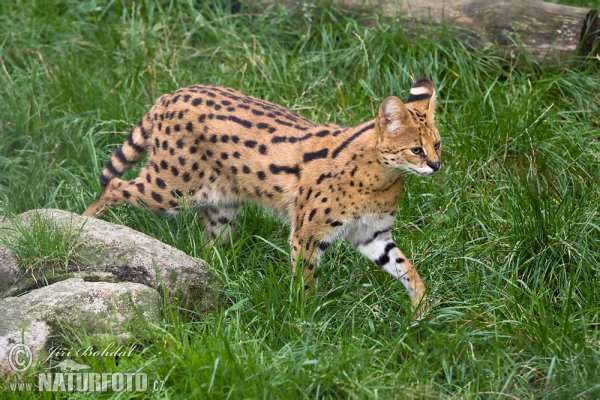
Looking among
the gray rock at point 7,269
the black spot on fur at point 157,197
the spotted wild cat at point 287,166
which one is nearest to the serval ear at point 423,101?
the spotted wild cat at point 287,166

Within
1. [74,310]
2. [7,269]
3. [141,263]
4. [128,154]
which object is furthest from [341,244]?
[7,269]

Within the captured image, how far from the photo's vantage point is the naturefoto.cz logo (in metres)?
3.91

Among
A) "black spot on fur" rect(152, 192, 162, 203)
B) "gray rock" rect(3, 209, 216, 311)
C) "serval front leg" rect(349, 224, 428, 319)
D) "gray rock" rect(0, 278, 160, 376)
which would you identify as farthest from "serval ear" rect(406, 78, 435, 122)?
"gray rock" rect(0, 278, 160, 376)

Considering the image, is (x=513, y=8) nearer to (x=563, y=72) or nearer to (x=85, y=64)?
(x=563, y=72)

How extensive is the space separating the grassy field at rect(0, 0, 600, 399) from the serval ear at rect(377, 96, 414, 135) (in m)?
0.83

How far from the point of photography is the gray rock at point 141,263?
4621 mm

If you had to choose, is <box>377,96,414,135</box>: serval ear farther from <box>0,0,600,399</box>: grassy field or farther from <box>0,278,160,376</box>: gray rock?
<box>0,278,160,376</box>: gray rock

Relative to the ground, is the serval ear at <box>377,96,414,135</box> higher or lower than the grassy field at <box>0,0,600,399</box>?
higher

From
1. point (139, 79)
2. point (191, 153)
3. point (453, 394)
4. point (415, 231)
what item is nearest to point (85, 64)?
point (139, 79)

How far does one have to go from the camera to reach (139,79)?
7020mm

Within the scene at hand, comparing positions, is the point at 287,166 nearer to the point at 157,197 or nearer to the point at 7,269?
the point at 157,197

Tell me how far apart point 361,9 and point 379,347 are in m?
3.67

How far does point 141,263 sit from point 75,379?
85 cm

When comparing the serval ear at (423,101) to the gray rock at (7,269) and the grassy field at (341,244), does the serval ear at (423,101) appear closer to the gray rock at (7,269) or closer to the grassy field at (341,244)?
the grassy field at (341,244)
